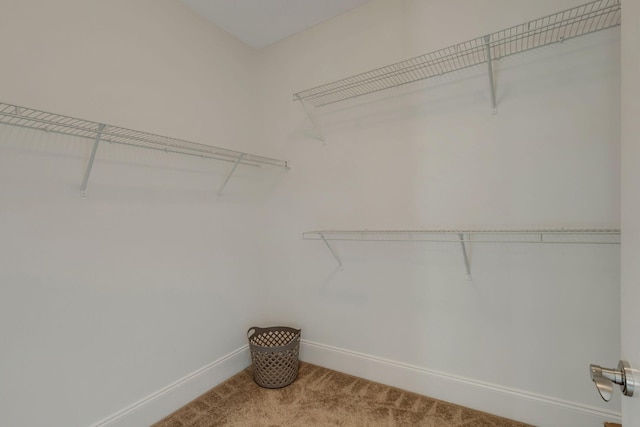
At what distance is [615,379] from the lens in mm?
583

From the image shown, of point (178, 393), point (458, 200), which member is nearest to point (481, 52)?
point (458, 200)

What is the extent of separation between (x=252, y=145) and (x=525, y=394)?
90.7 inches

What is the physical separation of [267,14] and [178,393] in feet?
8.01

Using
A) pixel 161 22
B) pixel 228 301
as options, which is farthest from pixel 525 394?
pixel 161 22

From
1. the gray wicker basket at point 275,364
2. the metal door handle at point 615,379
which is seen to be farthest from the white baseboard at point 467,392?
the metal door handle at point 615,379

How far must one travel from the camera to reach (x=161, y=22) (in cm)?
176

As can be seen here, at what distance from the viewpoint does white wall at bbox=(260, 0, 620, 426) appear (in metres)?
1.37

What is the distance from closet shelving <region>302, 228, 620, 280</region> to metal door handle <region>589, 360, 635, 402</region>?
823 millimetres

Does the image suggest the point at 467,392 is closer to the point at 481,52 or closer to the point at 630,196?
the point at 630,196

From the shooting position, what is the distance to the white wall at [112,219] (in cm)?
123

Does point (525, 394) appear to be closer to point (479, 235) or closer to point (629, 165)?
point (479, 235)

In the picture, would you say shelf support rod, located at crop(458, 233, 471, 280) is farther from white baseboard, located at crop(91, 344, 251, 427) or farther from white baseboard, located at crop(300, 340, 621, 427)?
white baseboard, located at crop(91, 344, 251, 427)

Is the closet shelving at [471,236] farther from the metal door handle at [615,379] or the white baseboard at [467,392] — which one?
the metal door handle at [615,379]

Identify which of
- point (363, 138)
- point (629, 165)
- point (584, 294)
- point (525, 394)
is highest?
point (363, 138)
